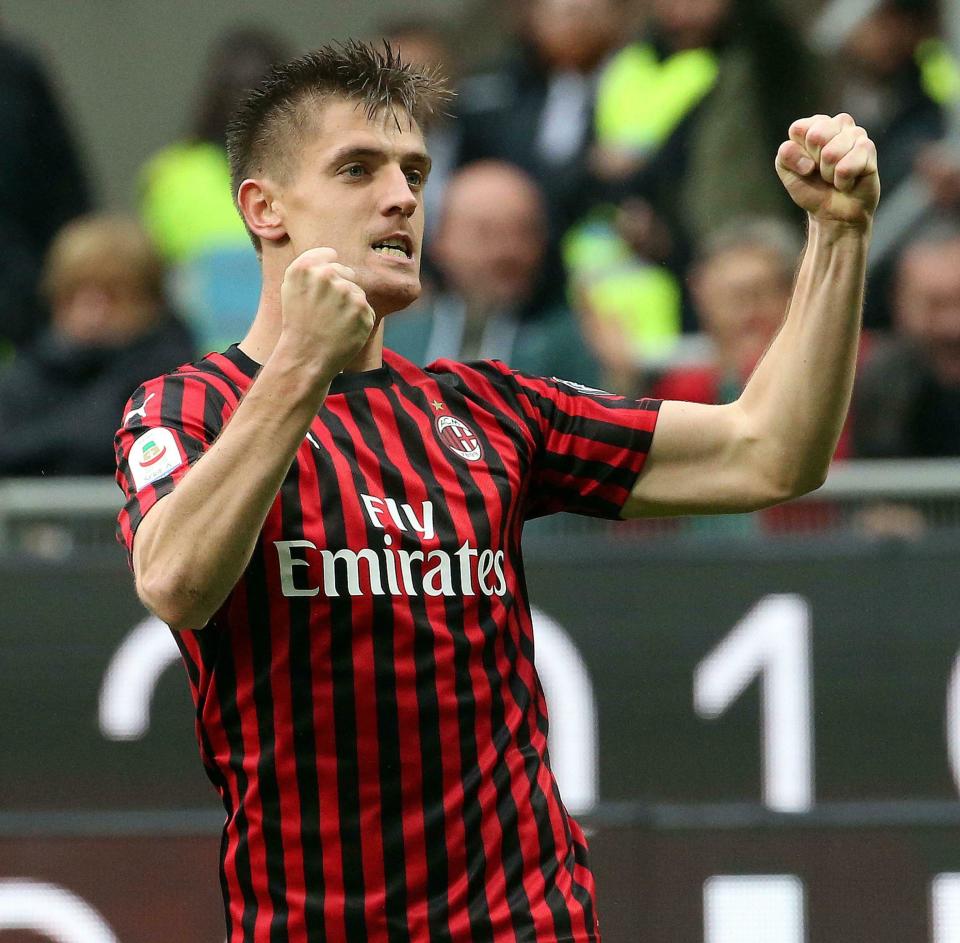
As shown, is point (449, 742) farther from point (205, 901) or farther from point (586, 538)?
point (586, 538)

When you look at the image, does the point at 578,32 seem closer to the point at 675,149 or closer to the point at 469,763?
the point at 675,149

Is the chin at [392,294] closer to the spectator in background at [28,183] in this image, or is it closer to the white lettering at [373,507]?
the white lettering at [373,507]

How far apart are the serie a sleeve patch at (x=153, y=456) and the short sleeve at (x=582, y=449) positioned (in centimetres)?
70

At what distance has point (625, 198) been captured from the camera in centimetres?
738

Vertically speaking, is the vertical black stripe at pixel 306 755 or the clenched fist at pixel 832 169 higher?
the clenched fist at pixel 832 169

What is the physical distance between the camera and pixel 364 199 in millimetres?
3146

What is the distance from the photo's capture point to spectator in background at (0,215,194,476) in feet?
21.9

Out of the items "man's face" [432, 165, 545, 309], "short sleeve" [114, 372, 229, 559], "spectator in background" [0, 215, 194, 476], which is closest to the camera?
"short sleeve" [114, 372, 229, 559]

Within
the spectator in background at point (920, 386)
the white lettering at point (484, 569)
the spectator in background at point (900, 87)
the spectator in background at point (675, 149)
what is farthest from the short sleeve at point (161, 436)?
A: the spectator in background at point (900, 87)

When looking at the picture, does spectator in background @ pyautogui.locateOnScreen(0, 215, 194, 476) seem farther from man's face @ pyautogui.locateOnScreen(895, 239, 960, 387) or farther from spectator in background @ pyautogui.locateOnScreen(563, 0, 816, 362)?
man's face @ pyautogui.locateOnScreen(895, 239, 960, 387)

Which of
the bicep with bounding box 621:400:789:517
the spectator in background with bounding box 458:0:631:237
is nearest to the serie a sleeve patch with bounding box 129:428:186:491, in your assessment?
the bicep with bounding box 621:400:789:517

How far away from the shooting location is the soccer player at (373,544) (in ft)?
9.64

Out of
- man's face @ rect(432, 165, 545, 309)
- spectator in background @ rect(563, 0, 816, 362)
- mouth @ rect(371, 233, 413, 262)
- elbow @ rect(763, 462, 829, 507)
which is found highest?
spectator in background @ rect(563, 0, 816, 362)

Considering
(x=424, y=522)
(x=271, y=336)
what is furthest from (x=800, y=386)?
(x=271, y=336)
